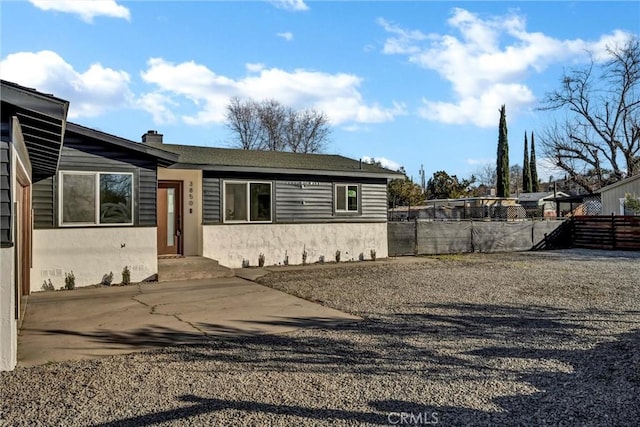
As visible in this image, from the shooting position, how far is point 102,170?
30.6 feet

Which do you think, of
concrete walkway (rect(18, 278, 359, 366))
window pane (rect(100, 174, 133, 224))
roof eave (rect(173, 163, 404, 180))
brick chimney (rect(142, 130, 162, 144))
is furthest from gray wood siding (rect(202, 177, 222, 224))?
brick chimney (rect(142, 130, 162, 144))

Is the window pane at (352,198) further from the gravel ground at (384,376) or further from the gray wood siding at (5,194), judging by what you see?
the gray wood siding at (5,194)

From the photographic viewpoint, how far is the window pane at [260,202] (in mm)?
12320

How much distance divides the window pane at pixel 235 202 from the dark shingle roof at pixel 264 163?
0.58 meters

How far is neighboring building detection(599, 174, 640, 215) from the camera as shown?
22.2 metres

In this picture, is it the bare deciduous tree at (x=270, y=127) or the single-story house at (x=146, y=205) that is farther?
the bare deciduous tree at (x=270, y=127)

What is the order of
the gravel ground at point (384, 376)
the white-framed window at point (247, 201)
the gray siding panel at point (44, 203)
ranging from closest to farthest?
the gravel ground at point (384, 376) < the gray siding panel at point (44, 203) < the white-framed window at point (247, 201)

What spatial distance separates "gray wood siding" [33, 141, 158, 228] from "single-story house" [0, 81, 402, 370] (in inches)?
0.8

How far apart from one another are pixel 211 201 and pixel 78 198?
3.25 m

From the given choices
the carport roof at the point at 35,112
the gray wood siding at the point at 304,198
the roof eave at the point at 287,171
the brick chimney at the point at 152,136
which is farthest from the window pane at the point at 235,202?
the carport roof at the point at 35,112

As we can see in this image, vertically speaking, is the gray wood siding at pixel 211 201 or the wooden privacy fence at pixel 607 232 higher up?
the gray wood siding at pixel 211 201

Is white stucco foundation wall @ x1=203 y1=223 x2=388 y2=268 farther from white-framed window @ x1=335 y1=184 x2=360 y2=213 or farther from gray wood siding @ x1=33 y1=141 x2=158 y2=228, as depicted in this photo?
gray wood siding @ x1=33 y1=141 x2=158 y2=228

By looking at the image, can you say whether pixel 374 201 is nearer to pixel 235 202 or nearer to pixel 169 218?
pixel 235 202

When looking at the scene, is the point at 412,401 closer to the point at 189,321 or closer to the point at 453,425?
the point at 453,425
